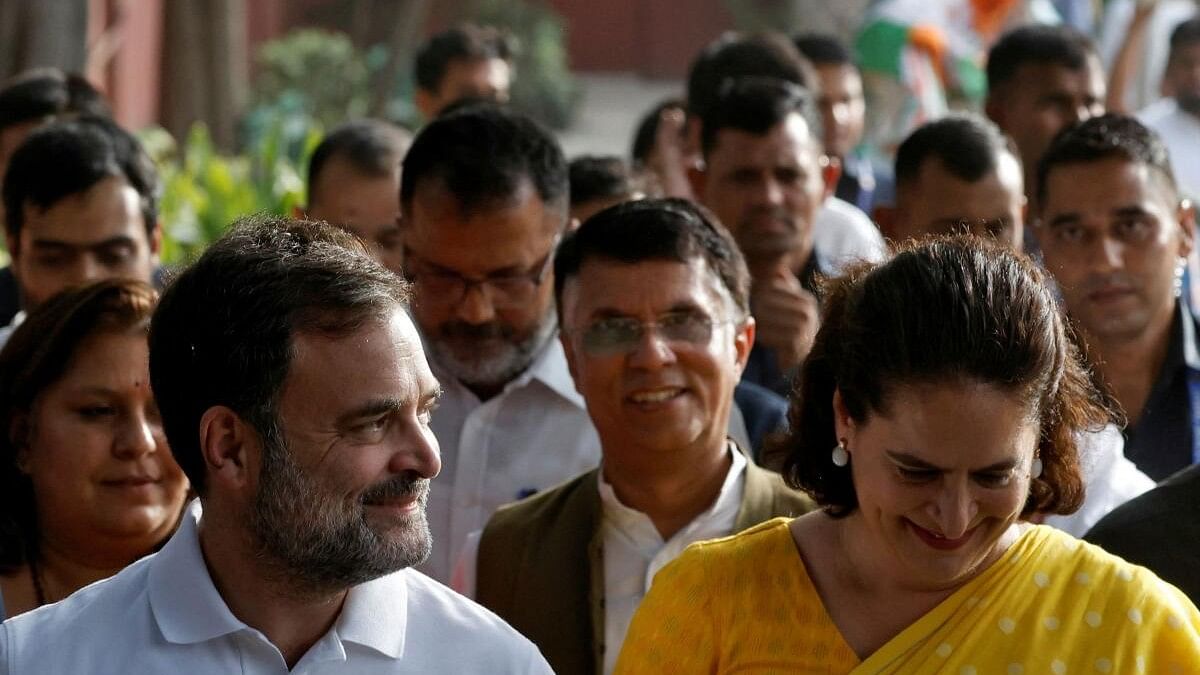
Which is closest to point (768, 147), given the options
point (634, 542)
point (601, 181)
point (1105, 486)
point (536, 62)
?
point (601, 181)

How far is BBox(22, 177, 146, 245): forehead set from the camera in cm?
509

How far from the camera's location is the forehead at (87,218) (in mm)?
5086

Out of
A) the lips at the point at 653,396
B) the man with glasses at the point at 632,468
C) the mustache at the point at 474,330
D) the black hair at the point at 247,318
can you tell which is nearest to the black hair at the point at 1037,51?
the mustache at the point at 474,330

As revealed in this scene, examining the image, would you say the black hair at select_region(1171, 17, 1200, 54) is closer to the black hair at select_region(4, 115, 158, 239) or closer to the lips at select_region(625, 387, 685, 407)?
the black hair at select_region(4, 115, 158, 239)

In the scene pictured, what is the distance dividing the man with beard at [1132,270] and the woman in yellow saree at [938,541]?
1542 mm

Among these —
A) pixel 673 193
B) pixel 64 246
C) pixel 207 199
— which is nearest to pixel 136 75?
pixel 207 199

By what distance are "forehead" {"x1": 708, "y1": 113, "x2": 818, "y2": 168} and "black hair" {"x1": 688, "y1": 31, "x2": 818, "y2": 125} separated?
3.43ft

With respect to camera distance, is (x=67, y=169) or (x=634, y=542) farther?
(x=67, y=169)

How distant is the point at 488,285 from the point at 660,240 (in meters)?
0.64

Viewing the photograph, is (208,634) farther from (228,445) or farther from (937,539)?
(937,539)

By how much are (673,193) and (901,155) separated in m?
1.26

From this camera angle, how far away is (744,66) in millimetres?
6887

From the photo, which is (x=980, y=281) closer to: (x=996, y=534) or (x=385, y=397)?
(x=996, y=534)

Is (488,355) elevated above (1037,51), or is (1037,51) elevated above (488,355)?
(1037,51)
